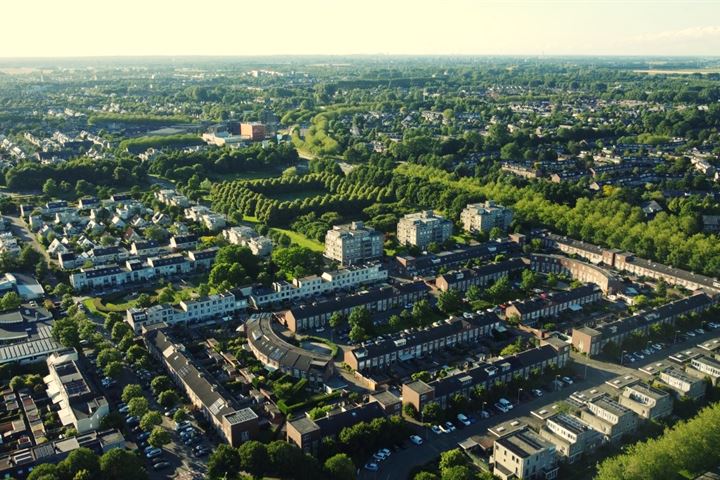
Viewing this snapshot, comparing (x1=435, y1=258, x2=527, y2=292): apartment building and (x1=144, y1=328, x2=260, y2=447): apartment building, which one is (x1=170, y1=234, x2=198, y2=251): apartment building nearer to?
(x1=144, y1=328, x2=260, y2=447): apartment building

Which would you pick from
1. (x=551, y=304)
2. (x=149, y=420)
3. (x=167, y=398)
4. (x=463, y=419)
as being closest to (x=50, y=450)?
(x=149, y=420)

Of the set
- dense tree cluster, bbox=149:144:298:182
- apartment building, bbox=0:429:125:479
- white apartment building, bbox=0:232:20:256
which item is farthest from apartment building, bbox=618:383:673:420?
dense tree cluster, bbox=149:144:298:182

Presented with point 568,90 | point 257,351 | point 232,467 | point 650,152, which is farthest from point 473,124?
point 232,467

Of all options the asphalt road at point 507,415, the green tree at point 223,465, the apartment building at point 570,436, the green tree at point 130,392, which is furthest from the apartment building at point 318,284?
the apartment building at point 570,436

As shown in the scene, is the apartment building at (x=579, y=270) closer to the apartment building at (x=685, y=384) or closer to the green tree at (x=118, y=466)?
the apartment building at (x=685, y=384)

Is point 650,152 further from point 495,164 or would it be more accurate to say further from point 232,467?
point 232,467

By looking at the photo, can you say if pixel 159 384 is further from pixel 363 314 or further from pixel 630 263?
pixel 630 263
